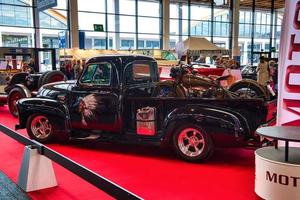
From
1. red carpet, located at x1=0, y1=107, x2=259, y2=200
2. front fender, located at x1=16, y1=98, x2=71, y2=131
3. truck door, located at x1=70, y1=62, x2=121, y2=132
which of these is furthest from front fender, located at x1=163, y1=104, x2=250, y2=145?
front fender, located at x1=16, y1=98, x2=71, y2=131

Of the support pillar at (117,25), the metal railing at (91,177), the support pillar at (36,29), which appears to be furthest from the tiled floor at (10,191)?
the support pillar at (117,25)

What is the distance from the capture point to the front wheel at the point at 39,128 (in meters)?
6.21

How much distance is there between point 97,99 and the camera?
559cm

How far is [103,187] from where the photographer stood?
281 cm

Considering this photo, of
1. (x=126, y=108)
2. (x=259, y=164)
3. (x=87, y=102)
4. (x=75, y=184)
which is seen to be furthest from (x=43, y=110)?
(x=259, y=164)

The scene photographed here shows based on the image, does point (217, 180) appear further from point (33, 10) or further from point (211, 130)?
point (33, 10)

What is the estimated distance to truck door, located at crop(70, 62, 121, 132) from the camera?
549 cm

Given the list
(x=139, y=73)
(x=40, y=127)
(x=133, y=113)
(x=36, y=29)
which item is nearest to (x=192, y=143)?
(x=133, y=113)

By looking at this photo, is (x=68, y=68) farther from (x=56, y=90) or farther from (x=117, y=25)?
(x=56, y=90)

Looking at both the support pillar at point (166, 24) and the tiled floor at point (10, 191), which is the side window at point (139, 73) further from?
the support pillar at point (166, 24)

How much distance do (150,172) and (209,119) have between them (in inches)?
40.8

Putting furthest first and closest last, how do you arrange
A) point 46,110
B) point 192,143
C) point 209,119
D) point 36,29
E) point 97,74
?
1. point 36,29
2. point 46,110
3. point 97,74
4. point 192,143
5. point 209,119

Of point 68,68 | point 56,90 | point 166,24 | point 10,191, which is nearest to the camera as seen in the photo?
point 10,191

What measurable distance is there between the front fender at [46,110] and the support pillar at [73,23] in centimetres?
1292
